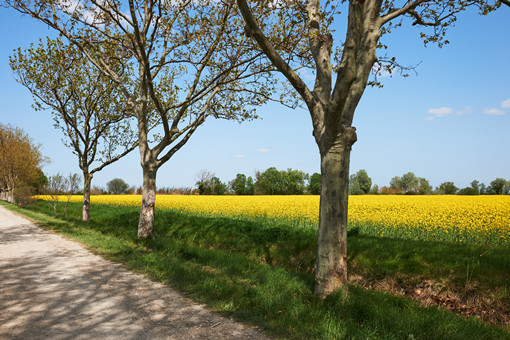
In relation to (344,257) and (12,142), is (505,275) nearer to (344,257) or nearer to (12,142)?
(344,257)

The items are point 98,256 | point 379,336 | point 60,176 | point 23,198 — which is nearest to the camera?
point 379,336

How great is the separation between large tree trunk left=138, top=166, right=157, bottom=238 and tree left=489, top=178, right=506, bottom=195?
69.6 m

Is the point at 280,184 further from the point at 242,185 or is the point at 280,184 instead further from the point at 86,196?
the point at 86,196

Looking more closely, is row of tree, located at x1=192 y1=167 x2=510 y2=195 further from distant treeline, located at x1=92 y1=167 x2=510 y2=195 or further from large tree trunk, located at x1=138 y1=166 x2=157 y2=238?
large tree trunk, located at x1=138 y1=166 x2=157 y2=238

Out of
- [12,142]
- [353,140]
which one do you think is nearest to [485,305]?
[353,140]

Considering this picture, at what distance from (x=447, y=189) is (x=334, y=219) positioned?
6734 cm

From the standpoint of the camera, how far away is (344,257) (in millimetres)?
6535

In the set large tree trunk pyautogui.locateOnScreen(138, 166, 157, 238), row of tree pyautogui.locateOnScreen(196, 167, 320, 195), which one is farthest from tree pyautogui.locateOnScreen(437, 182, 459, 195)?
large tree trunk pyautogui.locateOnScreen(138, 166, 157, 238)

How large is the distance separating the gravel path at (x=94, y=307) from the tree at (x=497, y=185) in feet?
239

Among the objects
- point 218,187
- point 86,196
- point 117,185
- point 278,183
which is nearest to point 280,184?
point 278,183

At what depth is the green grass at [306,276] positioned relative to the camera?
510cm

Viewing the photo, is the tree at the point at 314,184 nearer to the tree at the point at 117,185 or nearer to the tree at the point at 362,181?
the tree at the point at 362,181

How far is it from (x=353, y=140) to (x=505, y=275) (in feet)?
16.7

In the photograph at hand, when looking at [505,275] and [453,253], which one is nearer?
[505,275]
